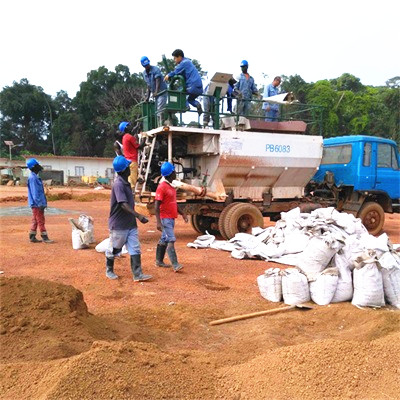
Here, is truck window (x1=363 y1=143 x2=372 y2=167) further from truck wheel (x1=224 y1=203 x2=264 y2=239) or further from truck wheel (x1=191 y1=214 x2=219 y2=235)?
truck wheel (x1=191 y1=214 x2=219 y2=235)

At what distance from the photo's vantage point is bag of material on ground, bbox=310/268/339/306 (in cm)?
473

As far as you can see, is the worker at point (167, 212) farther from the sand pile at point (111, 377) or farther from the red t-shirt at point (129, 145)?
the sand pile at point (111, 377)

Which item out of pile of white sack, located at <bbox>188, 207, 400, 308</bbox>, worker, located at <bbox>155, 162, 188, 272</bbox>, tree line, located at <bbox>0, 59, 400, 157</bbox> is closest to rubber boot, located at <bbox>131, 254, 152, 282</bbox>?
worker, located at <bbox>155, 162, 188, 272</bbox>

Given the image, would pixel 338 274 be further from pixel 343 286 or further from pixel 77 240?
pixel 77 240

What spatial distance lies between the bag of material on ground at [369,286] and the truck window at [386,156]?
693 centimetres

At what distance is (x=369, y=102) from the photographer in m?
33.4

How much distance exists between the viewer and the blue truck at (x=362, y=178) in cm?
1052

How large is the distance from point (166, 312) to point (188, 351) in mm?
1185

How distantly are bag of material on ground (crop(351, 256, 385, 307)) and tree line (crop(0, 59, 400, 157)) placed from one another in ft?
87.5

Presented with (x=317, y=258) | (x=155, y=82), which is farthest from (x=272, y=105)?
(x=317, y=258)

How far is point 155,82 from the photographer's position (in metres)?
8.98

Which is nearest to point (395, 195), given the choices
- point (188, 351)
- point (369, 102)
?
point (188, 351)

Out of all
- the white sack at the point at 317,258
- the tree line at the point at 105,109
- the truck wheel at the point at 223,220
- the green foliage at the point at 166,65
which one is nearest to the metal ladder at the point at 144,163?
the green foliage at the point at 166,65

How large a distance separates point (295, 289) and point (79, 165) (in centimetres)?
3502
